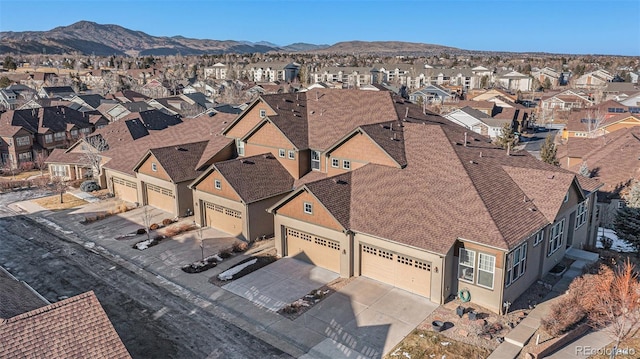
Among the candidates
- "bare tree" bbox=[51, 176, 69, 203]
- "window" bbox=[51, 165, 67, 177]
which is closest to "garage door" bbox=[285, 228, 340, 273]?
"bare tree" bbox=[51, 176, 69, 203]

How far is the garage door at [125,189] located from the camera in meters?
41.1

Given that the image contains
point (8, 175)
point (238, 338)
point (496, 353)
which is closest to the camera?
point (496, 353)

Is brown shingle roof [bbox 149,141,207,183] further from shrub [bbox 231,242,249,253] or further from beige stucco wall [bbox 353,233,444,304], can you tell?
beige stucco wall [bbox 353,233,444,304]

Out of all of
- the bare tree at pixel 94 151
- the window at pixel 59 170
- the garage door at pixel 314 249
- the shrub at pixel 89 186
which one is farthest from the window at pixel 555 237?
the window at pixel 59 170

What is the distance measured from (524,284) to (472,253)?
3842mm

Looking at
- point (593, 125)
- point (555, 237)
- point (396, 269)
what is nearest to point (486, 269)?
point (396, 269)

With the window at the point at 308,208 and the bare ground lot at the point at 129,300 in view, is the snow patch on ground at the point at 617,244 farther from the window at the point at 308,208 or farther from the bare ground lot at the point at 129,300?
the bare ground lot at the point at 129,300

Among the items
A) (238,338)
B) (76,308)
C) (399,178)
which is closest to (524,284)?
(399,178)

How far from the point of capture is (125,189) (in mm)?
42062

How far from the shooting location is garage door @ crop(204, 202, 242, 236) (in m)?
32.7

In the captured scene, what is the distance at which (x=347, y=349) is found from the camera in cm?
1975

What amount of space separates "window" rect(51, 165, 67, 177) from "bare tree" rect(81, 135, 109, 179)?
299 centimetres

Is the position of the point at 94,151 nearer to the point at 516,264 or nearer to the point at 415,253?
the point at 415,253

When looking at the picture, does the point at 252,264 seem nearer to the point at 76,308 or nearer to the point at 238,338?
the point at 238,338
